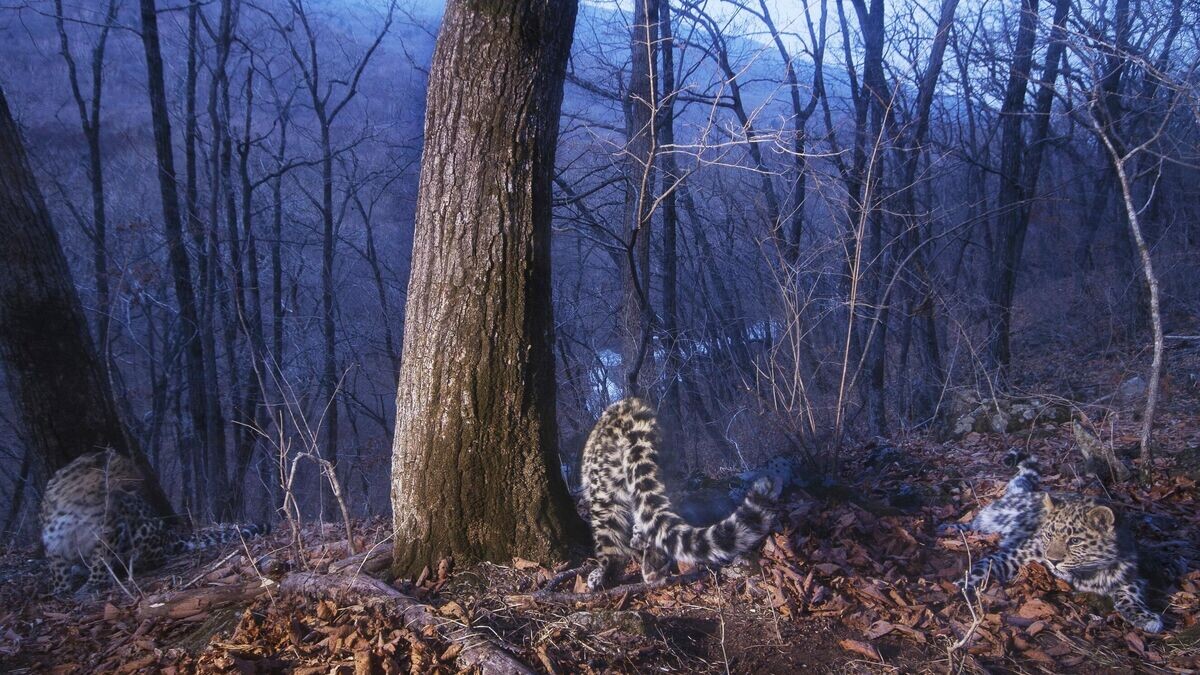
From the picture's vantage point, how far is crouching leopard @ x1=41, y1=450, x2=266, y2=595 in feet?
24.0

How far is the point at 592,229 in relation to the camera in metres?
16.9

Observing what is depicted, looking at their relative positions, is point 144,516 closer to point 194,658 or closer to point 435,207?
point 194,658

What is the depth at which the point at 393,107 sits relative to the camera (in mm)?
23828

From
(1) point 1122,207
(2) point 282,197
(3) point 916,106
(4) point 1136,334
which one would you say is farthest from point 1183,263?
(2) point 282,197

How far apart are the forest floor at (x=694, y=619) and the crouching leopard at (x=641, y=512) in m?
0.29

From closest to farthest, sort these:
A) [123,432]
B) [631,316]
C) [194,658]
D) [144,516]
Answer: [194,658], [144,516], [123,432], [631,316]

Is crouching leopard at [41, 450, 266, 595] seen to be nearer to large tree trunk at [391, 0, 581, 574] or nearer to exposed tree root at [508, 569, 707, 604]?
large tree trunk at [391, 0, 581, 574]

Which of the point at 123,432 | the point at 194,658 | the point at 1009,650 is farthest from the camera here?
the point at 123,432

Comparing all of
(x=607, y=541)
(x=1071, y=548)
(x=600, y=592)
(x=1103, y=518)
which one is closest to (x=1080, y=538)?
(x=1071, y=548)

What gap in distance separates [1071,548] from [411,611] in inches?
197

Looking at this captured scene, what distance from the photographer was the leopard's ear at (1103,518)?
6180 millimetres

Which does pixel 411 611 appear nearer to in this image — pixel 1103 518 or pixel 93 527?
pixel 93 527

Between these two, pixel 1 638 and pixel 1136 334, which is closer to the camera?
pixel 1 638

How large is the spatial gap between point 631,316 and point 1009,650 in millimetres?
7671
